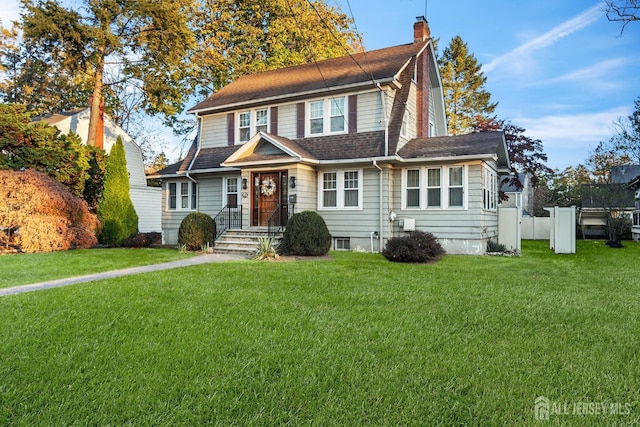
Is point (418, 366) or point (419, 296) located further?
point (419, 296)

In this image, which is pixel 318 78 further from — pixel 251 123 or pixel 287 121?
pixel 251 123

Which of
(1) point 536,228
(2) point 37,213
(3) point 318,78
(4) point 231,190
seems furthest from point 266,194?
(1) point 536,228

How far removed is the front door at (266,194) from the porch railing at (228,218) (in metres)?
1.20

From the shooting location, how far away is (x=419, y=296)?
6254 millimetres

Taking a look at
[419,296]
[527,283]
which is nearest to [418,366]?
[419,296]

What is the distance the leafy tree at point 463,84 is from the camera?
1375 inches

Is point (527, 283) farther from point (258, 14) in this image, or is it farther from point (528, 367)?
point (258, 14)

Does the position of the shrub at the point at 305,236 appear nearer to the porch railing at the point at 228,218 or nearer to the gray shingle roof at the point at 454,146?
the porch railing at the point at 228,218

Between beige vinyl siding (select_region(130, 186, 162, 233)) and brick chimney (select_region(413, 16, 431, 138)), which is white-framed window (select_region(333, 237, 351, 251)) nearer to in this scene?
brick chimney (select_region(413, 16, 431, 138))

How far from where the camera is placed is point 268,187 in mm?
14242

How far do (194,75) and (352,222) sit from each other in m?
16.8

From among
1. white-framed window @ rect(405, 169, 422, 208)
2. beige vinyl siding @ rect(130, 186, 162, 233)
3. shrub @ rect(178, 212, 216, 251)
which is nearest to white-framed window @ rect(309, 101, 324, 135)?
white-framed window @ rect(405, 169, 422, 208)

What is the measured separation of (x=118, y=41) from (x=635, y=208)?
2982cm

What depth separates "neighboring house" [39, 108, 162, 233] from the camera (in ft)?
76.9
